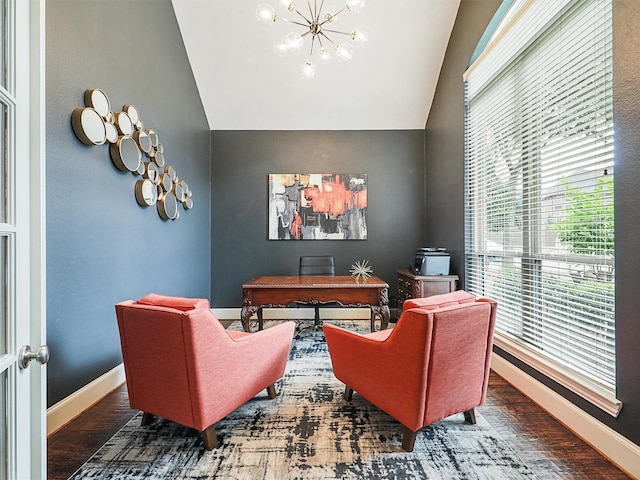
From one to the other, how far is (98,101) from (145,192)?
2.65 feet

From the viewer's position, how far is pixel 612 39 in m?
1.71

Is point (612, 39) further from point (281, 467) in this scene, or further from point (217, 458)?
point (217, 458)

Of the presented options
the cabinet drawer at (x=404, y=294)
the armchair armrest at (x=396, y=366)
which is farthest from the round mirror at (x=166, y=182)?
the cabinet drawer at (x=404, y=294)

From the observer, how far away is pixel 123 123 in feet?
8.23

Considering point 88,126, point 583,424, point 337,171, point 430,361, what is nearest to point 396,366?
point 430,361

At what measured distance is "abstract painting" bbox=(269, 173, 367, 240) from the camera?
15.5 feet

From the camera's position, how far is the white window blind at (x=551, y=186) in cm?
181

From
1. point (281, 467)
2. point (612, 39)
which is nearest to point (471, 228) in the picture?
point (612, 39)

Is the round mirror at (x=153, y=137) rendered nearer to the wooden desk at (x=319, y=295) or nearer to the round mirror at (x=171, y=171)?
the round mirror at (x=171, y=171)

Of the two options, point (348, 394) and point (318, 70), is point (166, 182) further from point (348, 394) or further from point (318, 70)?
point (348, 394)

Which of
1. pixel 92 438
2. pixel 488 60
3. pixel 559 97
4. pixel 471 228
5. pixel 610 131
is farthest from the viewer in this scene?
pixel 471 228

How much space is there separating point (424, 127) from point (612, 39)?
3080 mm

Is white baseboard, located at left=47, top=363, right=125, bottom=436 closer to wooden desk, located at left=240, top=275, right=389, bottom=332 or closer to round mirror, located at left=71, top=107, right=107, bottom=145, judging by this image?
wooden desk, located at left=240, top=275, right=389, bottom=332

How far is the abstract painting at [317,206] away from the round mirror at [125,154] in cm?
222
